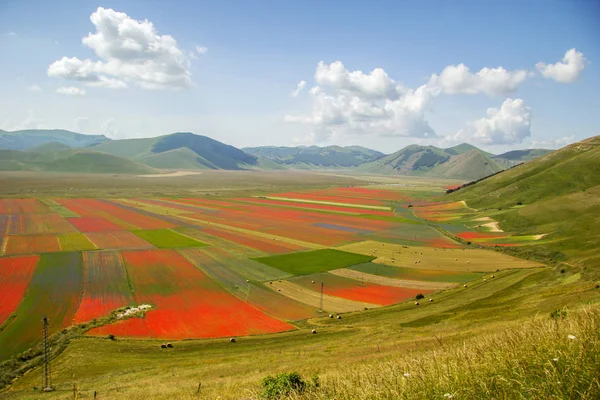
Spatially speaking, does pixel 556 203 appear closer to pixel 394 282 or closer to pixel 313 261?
pixel 394 282

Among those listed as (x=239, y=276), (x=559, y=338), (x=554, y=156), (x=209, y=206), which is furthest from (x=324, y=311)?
(x=554, y=156)

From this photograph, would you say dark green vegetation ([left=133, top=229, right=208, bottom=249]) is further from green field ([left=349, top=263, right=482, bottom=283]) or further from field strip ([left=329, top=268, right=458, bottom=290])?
green field ([left=349, top=263, right=482, bottom=283])

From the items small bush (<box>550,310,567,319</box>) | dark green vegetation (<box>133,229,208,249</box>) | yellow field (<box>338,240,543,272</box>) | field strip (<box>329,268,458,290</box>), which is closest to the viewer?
small bush (<box>550,310,567,319</box>)

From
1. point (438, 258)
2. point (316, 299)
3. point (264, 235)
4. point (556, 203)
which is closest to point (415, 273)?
point (438, 258)

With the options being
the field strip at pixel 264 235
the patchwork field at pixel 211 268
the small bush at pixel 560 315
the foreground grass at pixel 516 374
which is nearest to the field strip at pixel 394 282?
the patchwork field at pixel 211 268

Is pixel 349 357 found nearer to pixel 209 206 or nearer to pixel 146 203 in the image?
pixel 209 206

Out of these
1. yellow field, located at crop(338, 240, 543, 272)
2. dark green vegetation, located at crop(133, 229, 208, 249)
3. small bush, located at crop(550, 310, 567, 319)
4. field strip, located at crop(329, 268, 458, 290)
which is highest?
small bush, located at crop(550, 310, 567, 319)

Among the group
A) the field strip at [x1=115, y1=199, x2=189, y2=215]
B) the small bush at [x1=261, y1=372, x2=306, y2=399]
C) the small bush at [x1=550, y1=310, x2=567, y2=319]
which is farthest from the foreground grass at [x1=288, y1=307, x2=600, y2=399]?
the field strip at [x1=115, y1=199, x2=189, y2=215]

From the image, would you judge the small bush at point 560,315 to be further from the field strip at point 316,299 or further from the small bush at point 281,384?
the field strip at point 316,299
